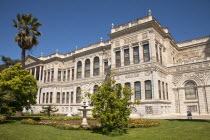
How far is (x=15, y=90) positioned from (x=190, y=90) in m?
21.9

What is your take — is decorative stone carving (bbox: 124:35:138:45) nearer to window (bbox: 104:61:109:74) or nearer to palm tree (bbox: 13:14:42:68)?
window (bbox: 104:61:109:74)

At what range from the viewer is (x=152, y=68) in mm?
22250

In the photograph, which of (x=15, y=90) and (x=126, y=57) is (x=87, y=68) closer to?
(x=126, y=57)

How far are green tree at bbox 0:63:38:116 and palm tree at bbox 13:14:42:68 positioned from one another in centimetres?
544

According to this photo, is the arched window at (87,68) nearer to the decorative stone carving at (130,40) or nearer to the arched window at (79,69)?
the arched window at (79,69)

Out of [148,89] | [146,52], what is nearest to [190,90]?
[148,89]

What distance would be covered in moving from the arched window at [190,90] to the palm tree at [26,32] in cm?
2288

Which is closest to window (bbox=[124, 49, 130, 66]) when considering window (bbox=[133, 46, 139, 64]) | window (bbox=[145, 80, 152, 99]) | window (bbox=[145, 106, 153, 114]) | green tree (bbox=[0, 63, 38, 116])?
window (bbox=[133, 46, 139, 64])

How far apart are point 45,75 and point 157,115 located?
28.6 m

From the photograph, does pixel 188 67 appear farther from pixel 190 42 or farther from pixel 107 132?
pixel 107 132

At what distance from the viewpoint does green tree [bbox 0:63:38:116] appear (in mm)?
16709

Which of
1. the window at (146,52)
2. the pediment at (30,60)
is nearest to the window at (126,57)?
the window at (146,52)

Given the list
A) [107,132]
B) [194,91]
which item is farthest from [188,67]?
→ [107,132]

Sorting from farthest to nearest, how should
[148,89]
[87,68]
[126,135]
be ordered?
[87,68] → [148,89] → [126,135]
